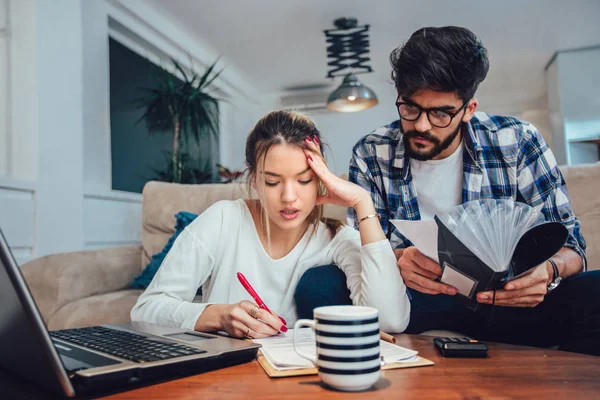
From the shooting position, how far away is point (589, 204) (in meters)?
1.81

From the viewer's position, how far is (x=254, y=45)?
500 centimetres

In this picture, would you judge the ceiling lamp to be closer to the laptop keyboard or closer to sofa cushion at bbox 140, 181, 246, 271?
sofa cushion at bbox 140, 181, 246, 271

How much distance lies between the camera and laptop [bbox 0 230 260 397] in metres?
0.52

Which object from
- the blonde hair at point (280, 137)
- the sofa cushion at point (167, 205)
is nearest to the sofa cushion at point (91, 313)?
the sofa cushion at point (167, 205)

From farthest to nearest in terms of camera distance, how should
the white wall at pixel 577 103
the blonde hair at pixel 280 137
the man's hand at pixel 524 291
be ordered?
the white wall at pixel 577 103, the blonde hair at pixel 280 137, the man's hand at pixel 524 291


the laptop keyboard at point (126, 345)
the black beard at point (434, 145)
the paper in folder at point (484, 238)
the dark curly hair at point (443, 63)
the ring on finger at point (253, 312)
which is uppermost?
the dark curly hair at point (443, 63)

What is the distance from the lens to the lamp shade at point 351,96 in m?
4.28

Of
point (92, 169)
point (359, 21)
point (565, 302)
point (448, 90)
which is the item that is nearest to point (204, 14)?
point (359, 21)

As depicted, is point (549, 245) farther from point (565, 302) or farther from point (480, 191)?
point (480, 191)

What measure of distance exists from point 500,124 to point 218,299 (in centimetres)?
93

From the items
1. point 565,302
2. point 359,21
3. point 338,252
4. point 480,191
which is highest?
point 359,21

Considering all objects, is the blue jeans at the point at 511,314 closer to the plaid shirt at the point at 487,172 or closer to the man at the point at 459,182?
the man at the point at 459,182

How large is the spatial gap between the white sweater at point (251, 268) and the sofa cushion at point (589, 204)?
94 cm

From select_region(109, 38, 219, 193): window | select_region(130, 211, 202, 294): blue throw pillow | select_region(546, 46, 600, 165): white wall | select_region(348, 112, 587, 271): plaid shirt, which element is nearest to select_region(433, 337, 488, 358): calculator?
select_region(348, 112, 587, 271): plaid shirt
